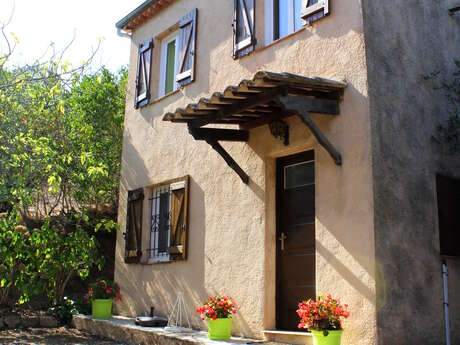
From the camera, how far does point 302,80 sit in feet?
19.4

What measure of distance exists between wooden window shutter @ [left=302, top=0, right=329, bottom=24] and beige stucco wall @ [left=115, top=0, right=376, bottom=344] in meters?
0.11

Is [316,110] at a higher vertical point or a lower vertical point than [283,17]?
lower

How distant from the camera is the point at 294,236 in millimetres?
7035

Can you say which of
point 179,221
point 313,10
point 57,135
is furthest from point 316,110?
point 57,135

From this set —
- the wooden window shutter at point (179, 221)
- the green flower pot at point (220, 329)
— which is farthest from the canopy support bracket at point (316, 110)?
the wooden window shutter at point (179, 221)

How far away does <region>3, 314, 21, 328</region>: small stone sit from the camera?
9.90m

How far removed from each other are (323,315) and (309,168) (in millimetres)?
2070

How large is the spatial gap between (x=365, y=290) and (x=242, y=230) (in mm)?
2242

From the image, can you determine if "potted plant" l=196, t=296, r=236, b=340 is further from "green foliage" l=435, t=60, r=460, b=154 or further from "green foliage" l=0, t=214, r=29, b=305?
"green foliage" l=0, t=214, r=29, b=305

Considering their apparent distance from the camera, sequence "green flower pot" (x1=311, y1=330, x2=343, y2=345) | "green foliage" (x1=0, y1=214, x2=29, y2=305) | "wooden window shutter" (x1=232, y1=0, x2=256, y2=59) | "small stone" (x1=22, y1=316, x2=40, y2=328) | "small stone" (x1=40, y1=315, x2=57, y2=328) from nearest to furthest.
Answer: "green flower pot" (x1=311, y1=330, x2=343, y2=345), "wooden window shutter" (x1=232, y1=0, x2=256, y2=59), "green foliage" (x1=0, y1=214, x2=29, y2=305), "small stone" (x1=22, y1=316, x2=40, y2=328), "small stone" (x1=40, y1=315, x2=57, y2=328)

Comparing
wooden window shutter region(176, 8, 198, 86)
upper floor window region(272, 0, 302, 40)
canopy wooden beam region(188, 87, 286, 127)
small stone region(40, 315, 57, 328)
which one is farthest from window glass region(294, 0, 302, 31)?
Result: small stone region(40, 315, 57, 328)

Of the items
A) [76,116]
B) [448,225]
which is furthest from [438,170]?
[76,116]

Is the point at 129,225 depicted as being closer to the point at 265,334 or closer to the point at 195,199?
the point at 195,199

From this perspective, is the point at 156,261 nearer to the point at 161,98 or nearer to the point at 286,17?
the point at 161,98
